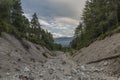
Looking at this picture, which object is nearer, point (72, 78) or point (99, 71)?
point (72, 78)

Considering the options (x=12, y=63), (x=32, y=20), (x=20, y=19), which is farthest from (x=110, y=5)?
(x=32, y=20)

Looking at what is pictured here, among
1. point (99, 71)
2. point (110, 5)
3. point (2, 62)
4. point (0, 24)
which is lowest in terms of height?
point (99, 71)

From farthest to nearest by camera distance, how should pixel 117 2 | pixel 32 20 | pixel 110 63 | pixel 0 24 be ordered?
pixel 32 20, pixel 117 2, pixel 0 24, pixel 110 63

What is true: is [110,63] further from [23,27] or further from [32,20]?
[32,20]

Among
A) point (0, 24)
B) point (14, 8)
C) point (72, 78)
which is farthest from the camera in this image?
point (14, 8)

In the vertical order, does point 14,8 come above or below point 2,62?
above

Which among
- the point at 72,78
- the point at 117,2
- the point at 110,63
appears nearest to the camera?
the point at 72,78

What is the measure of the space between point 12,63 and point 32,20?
82365mm

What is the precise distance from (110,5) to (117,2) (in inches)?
109

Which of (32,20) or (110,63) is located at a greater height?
(32,20)

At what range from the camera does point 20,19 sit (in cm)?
7425

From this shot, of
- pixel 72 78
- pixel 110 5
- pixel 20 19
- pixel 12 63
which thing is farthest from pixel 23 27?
pixel 72 78

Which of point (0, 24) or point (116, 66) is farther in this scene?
point (0, 24)

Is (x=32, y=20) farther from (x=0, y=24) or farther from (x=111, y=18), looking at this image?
(x=0, y=24)
